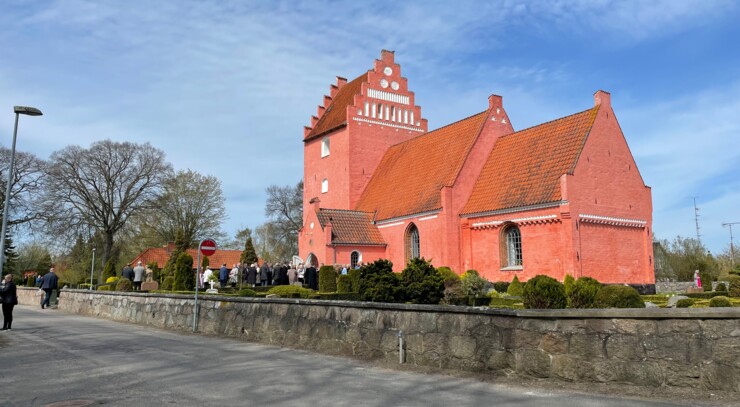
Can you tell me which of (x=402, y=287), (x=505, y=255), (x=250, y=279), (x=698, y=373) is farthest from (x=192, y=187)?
(x=698, y=373)

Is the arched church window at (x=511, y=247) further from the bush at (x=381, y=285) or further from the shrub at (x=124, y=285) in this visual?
the shrub at (x=124, y=285)

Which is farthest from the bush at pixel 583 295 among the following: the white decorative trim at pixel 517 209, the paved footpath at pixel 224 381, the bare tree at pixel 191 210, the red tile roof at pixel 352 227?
the bare tree at pixel 191 210

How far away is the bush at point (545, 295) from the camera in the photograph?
10.5 metres

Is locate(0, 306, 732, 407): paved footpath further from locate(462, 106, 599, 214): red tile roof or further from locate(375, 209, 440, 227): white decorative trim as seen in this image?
locate(375, 209, 440, 227): white decorative trim

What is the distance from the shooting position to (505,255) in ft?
85.9

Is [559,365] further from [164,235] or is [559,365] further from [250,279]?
[164,235]

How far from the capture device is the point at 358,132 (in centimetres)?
3719

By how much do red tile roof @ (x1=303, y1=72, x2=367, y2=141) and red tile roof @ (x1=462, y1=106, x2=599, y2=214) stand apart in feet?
40.5

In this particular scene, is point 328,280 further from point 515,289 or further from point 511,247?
point 511,247

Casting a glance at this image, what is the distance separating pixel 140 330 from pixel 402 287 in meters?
7.85

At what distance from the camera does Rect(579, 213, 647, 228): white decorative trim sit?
23.9m

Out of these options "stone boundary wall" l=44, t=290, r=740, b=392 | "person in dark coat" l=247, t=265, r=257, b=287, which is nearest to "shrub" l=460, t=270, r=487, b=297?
"stone boundary wall" l=44, t=290, r=740, b=392

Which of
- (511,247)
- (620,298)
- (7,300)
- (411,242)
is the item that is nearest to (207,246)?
(7,300)

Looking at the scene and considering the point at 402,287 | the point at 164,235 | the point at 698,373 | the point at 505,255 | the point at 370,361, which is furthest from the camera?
the point at 164,235
